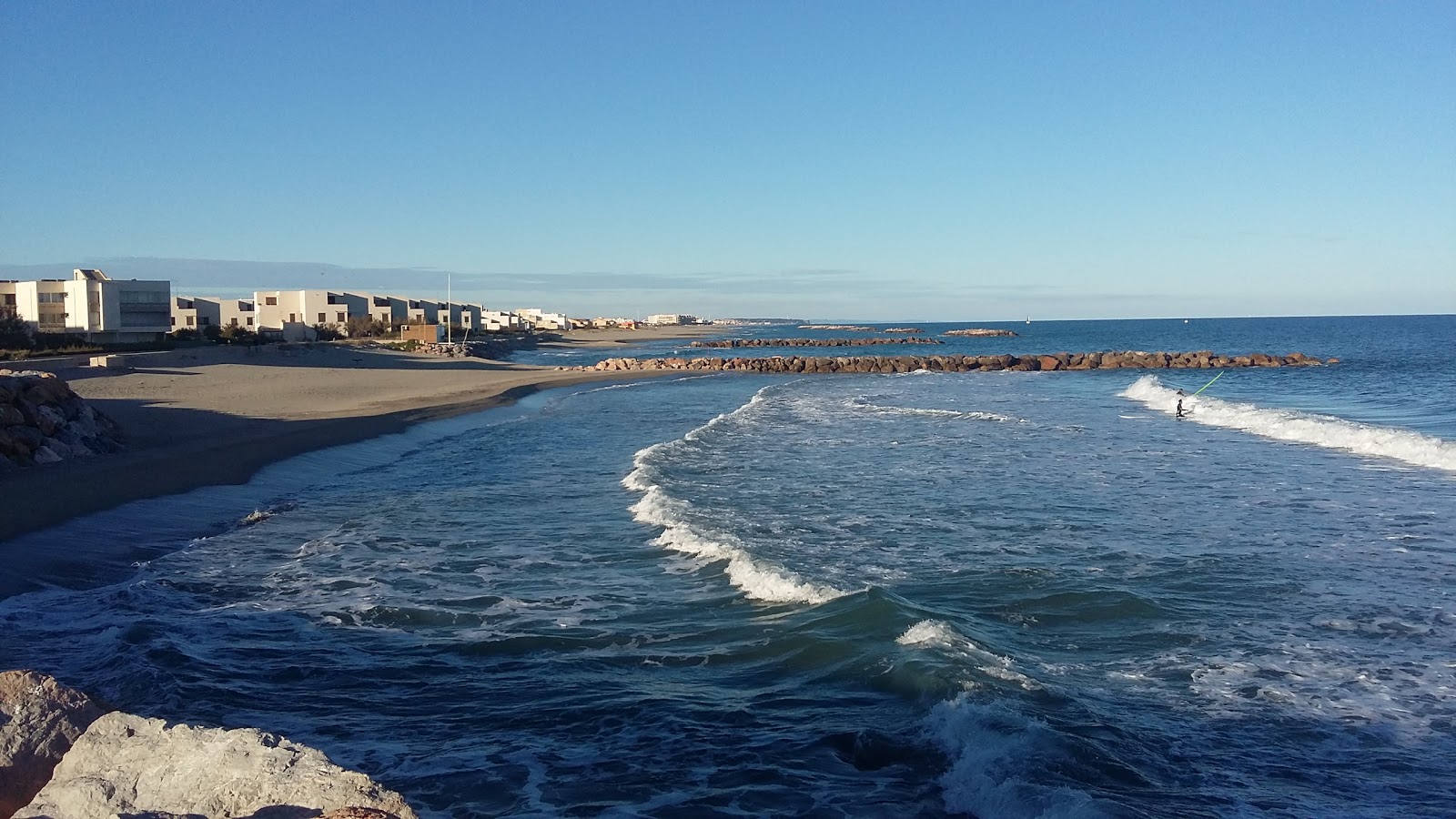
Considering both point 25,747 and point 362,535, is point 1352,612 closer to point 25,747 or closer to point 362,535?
point 25,747

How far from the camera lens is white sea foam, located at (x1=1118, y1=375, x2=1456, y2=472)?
2064cm

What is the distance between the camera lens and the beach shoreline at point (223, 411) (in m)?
14.3

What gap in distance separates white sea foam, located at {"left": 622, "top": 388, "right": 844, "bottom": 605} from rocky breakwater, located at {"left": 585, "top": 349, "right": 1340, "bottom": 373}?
4209 cm

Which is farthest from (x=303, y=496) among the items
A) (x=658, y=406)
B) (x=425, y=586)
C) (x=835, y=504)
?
(x=658, y=406)

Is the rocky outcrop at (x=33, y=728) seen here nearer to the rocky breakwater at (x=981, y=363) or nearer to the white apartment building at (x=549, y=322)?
the rocky breakwater at (x=981, y=363)

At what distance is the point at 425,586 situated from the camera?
11.0 metres

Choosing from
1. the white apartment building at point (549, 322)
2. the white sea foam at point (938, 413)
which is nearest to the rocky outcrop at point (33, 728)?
the white sea foam at point (938, 413)

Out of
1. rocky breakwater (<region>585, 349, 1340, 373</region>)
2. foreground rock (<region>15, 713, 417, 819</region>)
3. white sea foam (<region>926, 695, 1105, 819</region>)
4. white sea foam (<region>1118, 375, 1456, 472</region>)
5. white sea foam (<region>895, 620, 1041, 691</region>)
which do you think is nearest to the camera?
foreground rock (<region>15, 713, 417, 819</region>)

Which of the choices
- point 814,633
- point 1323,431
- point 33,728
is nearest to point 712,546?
point 814,633

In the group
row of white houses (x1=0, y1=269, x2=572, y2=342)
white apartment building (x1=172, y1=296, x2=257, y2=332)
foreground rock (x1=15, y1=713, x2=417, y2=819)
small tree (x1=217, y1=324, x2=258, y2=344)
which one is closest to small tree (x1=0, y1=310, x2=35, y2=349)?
row of white houses (x1=0, y1=269, x2=572, y2=342)

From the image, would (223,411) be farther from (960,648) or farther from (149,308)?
(149,308)

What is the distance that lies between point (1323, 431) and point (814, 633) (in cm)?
2082

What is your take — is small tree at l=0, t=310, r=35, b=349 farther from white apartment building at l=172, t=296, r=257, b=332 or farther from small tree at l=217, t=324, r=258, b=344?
white apartment building at l=172, t=296, r=257, b=332

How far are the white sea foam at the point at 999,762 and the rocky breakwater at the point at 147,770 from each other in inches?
135
